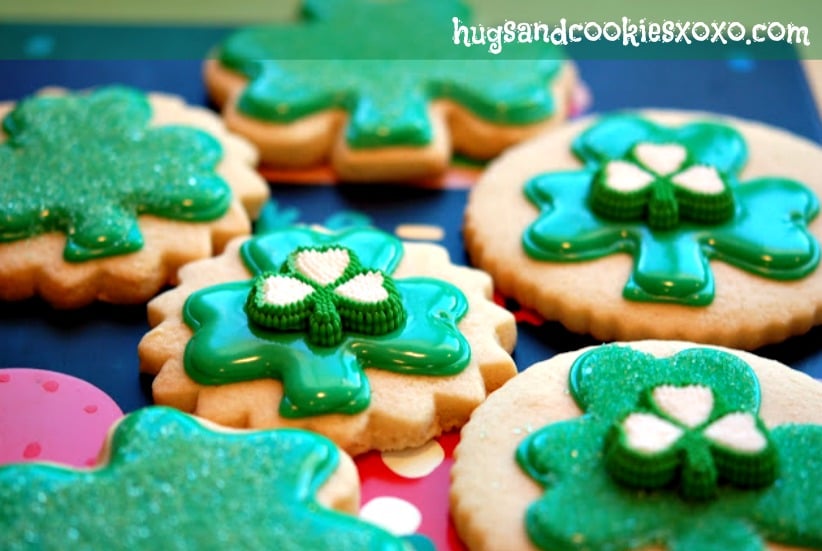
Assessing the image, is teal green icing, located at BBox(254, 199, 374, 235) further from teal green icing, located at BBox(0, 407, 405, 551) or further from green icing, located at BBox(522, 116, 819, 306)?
teal green icing, located at BBox(0, 407, 405, 551)

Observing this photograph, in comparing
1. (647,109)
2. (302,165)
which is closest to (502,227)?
(302,165)

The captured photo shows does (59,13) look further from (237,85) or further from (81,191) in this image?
(81,191)

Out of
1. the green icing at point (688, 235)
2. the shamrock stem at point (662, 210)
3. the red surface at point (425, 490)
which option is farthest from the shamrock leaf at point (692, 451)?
the shamrock stem at point (662, 210)

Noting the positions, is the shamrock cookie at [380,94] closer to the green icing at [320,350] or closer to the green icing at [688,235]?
the green icing at [688,235]

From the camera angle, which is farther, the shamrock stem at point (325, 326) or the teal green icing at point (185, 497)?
the shamrock stem at point (325, 326)

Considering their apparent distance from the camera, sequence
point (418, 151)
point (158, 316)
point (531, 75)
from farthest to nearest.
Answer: point (531, 75) → point (418, 151) → point (158, 316)
